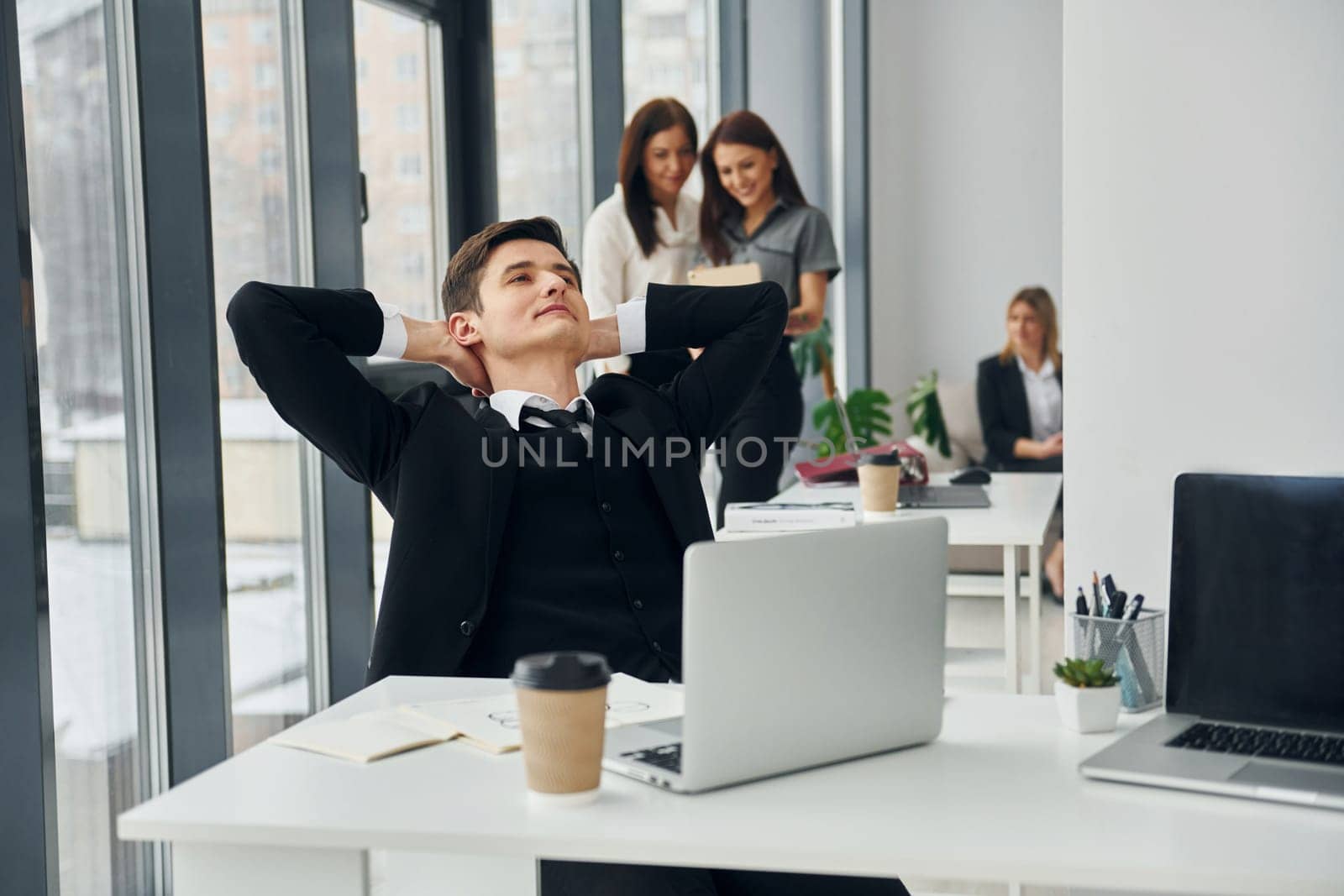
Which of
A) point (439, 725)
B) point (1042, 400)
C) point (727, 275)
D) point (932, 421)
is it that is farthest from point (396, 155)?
point (932, 421)

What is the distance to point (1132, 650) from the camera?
147 centimetres

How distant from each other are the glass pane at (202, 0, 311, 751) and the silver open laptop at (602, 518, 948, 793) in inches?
69.4

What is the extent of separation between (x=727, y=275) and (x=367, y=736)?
2.22m

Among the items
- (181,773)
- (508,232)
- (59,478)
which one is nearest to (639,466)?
(508,232)

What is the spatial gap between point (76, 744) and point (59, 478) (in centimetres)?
46

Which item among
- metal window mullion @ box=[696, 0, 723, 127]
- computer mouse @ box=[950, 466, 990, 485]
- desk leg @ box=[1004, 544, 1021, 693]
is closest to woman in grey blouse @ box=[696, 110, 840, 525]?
computer mouse @ box=[950, 466, 990, 485]

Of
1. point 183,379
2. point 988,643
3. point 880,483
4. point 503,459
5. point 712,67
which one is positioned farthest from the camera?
point 712,67

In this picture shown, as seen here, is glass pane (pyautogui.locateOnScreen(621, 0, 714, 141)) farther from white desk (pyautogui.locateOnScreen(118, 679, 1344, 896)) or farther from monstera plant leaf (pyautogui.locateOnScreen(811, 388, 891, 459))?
white desk (pyautogui.locateOnScreen(118, 679, 1344, 896))

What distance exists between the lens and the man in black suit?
186 centimetres

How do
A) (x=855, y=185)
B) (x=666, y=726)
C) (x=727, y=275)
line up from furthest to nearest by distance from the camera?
(x=855, y=185) < (x=727, y=275) < (x=666, y=726)

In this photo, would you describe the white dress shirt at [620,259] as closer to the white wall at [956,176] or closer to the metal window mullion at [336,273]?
the metal window mullion at [336,273]

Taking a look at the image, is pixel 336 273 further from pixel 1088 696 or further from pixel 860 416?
pixel 860 416

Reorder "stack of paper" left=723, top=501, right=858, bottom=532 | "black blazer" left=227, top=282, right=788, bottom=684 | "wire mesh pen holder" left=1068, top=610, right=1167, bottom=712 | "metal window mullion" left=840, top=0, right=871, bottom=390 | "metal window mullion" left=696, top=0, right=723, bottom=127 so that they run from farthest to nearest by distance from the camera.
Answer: "metal window mullion" left=840, top=0, right=871, bottom=390 < "metal window mullion" left=696, top=0, right=723, bottom=127 < "stack of paper" left=723, top=501, right=858, bottom=532 < "black blazer" left=227, top=282, right=788, bottom=684 < "wire mesh pen holder" left=1068, top=610, right=1167, bottom=712

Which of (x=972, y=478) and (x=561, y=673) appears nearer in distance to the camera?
(x=561, y=673)
